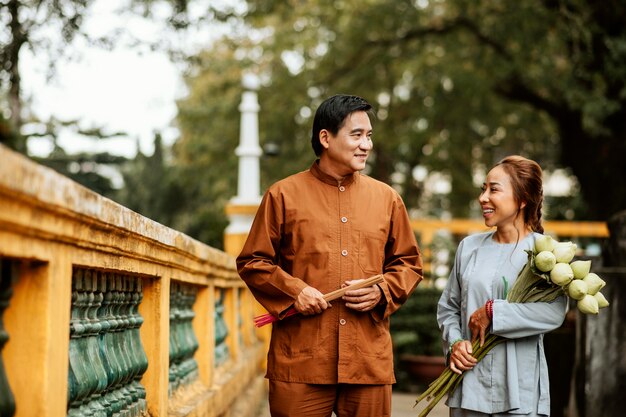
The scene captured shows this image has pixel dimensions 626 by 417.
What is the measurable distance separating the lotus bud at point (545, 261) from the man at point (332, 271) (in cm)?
55

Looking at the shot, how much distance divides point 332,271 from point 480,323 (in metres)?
0.66

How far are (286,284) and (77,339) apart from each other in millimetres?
934

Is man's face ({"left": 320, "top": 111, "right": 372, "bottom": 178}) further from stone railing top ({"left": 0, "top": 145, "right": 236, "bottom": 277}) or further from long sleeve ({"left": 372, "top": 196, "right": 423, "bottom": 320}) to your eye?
stone railing top ({"left": 0, "top": 145, "right": 236, "bottom": 277})

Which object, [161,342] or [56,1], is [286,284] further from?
[56,1]

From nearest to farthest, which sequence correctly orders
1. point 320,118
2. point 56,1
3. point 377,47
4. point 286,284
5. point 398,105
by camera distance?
point 286,284 < point 320,118 < point 56,1 < point 377,47 < point 398,105

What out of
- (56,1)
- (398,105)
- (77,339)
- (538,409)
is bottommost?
(538,409)

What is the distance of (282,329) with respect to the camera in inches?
163

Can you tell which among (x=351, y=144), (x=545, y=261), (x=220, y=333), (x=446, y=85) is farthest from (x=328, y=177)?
(x=446, y=85)

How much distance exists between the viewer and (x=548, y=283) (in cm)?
418

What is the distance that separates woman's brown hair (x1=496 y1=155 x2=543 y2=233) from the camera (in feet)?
14.1

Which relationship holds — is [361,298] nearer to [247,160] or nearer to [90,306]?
[90,306]

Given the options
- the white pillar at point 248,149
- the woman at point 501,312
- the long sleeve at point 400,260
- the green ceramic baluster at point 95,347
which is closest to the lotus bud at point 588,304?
the woman at point 501,312

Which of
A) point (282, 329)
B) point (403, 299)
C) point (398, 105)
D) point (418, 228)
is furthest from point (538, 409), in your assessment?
point (398, 105)

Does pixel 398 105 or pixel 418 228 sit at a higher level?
pixel 398 105
